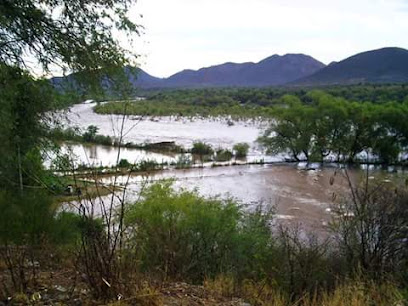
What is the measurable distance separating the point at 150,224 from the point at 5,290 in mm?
8666

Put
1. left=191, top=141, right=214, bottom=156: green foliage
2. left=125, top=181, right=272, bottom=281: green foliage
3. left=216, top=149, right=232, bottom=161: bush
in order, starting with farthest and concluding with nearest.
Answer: left=191, top=141, right=214, bottom=156: green foliage
left=216, top=149, right=232, bottom=161: bush
left=125, top=181, right=272, bottom=281: green foliage

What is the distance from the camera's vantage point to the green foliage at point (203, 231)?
33.2 ft

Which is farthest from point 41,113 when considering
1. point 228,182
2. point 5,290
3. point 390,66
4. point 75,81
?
point 390,66

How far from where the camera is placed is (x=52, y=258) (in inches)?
201


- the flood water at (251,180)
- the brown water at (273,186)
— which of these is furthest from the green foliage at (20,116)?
the brown water at (273,186)

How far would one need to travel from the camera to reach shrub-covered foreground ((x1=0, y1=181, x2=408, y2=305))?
361 cm

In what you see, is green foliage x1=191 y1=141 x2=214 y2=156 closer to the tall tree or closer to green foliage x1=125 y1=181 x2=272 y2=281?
green foliage x1=125 y1=181 x2=272 y2=281

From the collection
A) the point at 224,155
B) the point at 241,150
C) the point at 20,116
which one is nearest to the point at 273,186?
the point at 224,155

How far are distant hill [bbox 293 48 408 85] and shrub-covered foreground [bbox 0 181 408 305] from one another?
14930cm

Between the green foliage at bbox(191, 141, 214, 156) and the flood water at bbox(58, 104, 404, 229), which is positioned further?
the green foliage at bbox(191, 141, 214, 156)

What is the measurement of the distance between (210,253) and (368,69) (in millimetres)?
179455

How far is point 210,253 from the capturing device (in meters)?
11.1

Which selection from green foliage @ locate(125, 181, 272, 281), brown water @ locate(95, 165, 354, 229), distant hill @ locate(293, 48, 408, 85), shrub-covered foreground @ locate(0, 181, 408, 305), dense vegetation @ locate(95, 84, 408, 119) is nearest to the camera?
shrub-covered foreground @ locate(0, 181, 408, 305)

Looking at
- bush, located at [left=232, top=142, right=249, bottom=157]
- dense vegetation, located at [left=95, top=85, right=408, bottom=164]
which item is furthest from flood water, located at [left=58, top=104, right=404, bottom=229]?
dense vegetation, located at [left=95, top=85, right=408, bottom=164]
